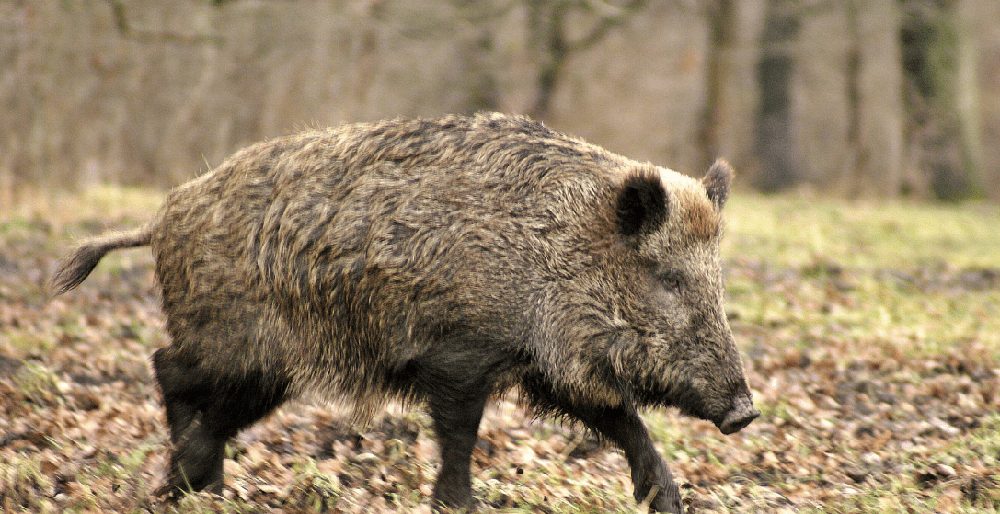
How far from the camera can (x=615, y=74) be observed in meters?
26.9

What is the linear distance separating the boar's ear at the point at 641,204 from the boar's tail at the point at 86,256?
2.27m

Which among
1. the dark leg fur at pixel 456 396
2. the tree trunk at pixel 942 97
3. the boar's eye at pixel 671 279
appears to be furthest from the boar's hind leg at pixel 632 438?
the tree trunk at pixel 942 97

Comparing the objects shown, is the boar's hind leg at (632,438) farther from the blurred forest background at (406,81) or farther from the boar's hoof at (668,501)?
the blurred forest background at (406,81)

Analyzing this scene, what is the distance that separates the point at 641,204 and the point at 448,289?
2.95ft

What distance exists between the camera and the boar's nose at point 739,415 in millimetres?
4898

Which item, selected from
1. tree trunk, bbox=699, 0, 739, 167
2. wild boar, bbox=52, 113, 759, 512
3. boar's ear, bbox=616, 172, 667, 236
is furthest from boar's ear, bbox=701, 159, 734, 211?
tree trunk, bbox=699, 0, 739, 167

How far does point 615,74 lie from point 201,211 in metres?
22.1

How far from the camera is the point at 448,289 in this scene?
498 centimetres

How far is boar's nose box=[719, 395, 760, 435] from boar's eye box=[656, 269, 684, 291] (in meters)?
0.55

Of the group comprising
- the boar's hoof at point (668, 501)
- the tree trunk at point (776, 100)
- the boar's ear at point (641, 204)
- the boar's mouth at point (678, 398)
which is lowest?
the boar's hoof at point (668, 501)

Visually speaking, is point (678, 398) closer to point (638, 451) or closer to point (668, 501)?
point (638, 451)

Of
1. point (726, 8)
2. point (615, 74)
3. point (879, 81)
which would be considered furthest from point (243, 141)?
point (879, 81)

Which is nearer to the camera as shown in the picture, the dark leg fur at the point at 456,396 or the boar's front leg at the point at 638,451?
the dark leg fur at the point at 456,396

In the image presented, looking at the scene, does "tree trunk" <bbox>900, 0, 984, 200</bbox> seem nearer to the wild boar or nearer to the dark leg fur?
the wild boar
